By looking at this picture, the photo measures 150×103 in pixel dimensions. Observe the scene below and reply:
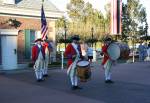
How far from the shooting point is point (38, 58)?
16953 mm

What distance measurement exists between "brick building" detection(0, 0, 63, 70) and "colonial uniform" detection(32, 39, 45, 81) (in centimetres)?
568

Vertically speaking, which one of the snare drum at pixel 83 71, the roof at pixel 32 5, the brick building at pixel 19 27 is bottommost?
the snare drum at pixel 83 71

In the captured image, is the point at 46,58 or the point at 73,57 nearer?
the point at 73,57

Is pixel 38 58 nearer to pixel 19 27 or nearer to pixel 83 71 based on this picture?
pixel 83 71

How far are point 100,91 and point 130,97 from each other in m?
1.55

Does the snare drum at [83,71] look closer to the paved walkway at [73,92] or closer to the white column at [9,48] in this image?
the paved walkway at [73,92]

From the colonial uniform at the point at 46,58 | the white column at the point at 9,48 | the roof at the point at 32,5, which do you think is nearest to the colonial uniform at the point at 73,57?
the colonial uniform at the point at 46,58

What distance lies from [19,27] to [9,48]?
1.84m

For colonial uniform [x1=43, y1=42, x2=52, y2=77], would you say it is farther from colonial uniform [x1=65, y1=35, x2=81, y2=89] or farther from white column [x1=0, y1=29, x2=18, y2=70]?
colonial uniform [x1=65, y1=35, x2=81, y2=89]

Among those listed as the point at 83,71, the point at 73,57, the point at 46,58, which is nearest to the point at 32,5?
the point at 46,58

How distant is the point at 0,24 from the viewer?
73.7ft

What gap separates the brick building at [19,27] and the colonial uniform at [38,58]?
568 cm

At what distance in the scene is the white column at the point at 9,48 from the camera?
72.9ft

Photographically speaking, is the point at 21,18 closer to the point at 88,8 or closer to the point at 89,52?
the point at 89,52
